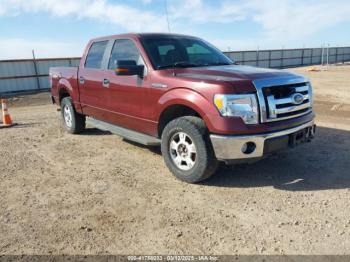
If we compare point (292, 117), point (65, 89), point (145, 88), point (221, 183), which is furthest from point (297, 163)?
point (65, 89)

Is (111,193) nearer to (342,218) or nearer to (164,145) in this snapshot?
(164,145)

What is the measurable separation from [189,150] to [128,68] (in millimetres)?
1430

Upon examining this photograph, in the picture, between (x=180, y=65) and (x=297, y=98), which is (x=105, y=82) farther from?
(x=297, y=98)

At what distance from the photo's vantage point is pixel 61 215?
12.7ft

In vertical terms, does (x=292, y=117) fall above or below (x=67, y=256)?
above

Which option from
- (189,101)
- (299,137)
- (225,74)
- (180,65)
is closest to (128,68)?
(180,65)

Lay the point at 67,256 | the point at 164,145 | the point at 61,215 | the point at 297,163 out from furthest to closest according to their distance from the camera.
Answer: the point at 297,163 < the point at 164,145 < the point at 61,215 < the point at 67,256

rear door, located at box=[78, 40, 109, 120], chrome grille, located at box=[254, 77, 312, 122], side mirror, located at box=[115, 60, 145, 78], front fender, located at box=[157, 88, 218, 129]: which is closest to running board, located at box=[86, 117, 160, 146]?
rear door, located at box=[78, 40, 109, 120]

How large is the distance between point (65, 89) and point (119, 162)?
279 centimetres

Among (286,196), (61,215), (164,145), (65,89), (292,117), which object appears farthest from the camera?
(65,89)

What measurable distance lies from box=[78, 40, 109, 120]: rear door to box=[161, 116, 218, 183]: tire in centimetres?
186

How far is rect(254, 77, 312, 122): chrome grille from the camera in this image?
4137 mm

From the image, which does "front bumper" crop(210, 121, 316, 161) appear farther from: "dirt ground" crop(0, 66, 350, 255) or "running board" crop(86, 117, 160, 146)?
"running board" crop(86, 117, 160, 146)

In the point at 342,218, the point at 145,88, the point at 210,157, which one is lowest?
the point at 342,218
